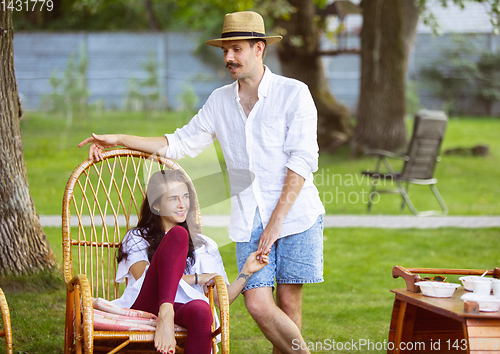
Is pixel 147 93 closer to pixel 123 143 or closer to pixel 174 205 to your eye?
pixel 123 143

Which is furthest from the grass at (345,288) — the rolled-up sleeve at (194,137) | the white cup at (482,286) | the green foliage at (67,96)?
the green foliage at (67,96)

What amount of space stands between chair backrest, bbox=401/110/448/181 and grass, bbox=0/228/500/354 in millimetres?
1041

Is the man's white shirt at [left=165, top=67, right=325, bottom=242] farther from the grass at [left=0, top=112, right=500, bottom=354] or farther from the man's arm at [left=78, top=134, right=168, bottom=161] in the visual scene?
the man's arm at [left=78, top=134, right=168, bottom=161]

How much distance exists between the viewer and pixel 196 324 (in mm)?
2285

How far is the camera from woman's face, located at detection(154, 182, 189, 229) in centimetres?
267

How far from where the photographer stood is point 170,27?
22.1 meters

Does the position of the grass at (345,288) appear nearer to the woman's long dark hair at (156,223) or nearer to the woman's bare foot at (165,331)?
the woman's long dark hair at (156,223)

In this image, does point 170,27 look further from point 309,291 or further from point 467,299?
point 467,299

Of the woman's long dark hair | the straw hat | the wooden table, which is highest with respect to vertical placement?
the straw hat

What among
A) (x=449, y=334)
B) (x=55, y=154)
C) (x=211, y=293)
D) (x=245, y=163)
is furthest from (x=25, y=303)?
(x=55, y=154)

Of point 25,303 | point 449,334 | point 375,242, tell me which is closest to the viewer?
point 449,334

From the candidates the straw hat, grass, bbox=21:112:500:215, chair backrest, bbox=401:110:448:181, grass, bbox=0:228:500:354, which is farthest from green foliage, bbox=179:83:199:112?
the straw hat

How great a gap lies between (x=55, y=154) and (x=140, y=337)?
8.99 metres

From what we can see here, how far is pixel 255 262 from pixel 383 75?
8.10 metres
